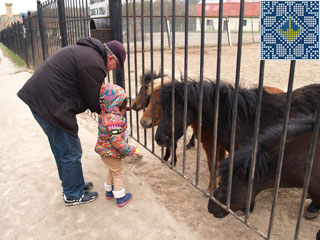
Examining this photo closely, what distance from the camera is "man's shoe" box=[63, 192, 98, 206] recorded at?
9.60ft

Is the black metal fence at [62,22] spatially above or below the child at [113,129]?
above

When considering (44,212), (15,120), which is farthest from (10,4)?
(44,212)

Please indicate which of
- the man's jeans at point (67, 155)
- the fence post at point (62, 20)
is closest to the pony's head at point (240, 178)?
the man's jeans at point (67, 155)

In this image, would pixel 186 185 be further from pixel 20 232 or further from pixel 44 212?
pixel 20 232

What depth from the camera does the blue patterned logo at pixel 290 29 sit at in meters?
1.50

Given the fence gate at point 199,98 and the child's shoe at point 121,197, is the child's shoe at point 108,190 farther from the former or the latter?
the fence gate at point 199,98

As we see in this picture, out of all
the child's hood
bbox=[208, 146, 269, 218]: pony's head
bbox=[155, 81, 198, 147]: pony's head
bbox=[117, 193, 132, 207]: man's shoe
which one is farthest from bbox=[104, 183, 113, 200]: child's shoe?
bbox=[208, 146, 269, 218]: pony's head

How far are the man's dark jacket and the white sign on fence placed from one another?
4.55 ft

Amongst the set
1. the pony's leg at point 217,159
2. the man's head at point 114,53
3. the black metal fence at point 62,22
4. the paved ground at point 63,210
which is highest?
the black metal fence at point 62,22

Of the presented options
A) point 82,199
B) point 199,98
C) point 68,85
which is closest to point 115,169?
point 82,199

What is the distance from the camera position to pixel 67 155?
2.75m

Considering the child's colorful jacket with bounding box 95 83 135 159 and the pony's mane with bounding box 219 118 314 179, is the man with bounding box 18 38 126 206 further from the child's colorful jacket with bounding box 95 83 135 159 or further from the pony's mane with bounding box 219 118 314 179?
the pony's mane with bounding box 219 118 314 179

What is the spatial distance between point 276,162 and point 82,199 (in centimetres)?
203

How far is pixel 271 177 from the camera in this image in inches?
84.0
